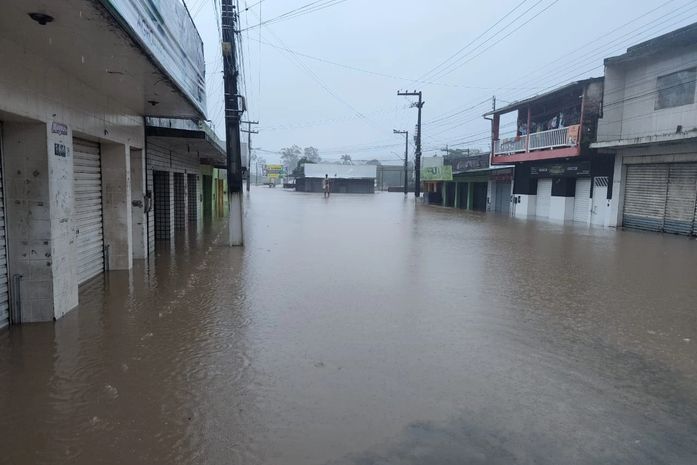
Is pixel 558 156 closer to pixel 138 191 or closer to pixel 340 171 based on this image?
pixel 138 191

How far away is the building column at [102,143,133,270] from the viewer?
28.9 feet

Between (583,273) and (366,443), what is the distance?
803cm

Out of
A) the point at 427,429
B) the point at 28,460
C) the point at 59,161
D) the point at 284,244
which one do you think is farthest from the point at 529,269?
the point at 28,460

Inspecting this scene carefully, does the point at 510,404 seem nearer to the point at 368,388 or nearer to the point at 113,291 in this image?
the point at 368,388

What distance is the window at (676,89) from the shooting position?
17594 mm

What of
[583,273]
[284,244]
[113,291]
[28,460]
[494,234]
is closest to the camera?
[28,460]

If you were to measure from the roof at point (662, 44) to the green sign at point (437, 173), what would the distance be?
63.9 ft

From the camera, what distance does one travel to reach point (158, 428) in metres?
3.53

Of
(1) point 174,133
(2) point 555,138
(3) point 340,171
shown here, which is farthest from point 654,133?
(3) point 340,171

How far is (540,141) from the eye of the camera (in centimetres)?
2586

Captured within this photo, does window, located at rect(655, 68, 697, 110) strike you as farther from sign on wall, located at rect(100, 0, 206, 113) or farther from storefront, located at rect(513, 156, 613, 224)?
sign on wall, located at rect(100, 0, 206, 113)

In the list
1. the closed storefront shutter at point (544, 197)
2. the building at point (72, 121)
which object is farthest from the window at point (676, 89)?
the building at point (72, 121)

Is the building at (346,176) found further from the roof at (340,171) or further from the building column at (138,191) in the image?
the building column at (138,191)

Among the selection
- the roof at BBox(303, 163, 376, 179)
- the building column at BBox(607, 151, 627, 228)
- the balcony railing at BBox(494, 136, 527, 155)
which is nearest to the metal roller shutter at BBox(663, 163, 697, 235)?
the building column at BBox(607, 151, 627, 228)
